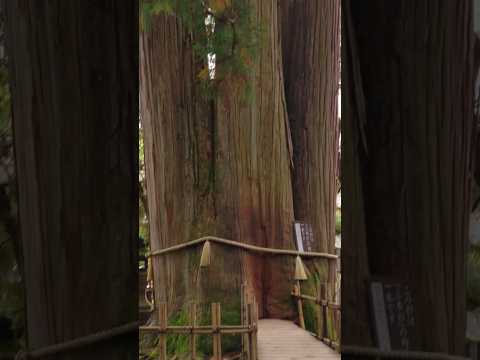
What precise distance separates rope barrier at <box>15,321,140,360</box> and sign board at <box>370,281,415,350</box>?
0.45 metres

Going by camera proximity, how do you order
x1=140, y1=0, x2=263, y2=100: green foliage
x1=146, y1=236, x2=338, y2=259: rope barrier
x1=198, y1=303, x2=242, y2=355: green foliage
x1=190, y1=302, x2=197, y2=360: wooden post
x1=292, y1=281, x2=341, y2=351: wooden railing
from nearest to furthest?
x1=190, y1=302, x2=197, y2=360: wooden post
x1=198, y1=303, x2=242, y2=355: green foliage
x1=146, y1=236, x2=338, y2=259: rope barrier
x1=140, y1=0, x2=263, y2=100: green foliage
x1=292, y1=281, x2=341, y2=351: wooden railing

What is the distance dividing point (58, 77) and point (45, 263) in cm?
31

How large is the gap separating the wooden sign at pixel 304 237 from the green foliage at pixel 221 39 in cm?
150

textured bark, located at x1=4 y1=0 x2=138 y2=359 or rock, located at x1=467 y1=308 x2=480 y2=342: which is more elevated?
textured bark, located at x1=4 y1=0 x2=138 y2=359

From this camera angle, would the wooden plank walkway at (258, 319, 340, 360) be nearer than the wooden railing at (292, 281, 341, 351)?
Yes

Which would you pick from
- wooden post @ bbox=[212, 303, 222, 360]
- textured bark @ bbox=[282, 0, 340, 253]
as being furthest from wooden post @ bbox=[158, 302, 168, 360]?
textured bark @ bbox=[282, 0, 340, 253]

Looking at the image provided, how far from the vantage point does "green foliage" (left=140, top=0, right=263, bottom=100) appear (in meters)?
4.43

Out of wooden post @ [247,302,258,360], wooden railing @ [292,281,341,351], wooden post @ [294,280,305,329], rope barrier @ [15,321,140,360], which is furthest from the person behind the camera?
wooden post @ [294,280,305,329]

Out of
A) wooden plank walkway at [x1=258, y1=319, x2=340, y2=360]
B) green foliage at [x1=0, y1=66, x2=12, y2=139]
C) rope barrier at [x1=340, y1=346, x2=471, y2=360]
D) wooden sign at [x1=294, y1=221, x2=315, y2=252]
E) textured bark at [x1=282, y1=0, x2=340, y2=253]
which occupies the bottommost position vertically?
wooden plank walkway at [x1=258, y1=319, x2=340, y2=360]

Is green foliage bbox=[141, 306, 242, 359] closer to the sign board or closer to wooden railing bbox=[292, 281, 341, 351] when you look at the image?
wooden railing bbox=[292, 281, 341, 351]

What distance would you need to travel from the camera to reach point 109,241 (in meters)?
0.95

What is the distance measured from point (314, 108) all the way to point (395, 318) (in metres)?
5.23

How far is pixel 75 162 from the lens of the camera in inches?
35.7

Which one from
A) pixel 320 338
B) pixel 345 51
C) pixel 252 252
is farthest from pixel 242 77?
pixel 345 51
